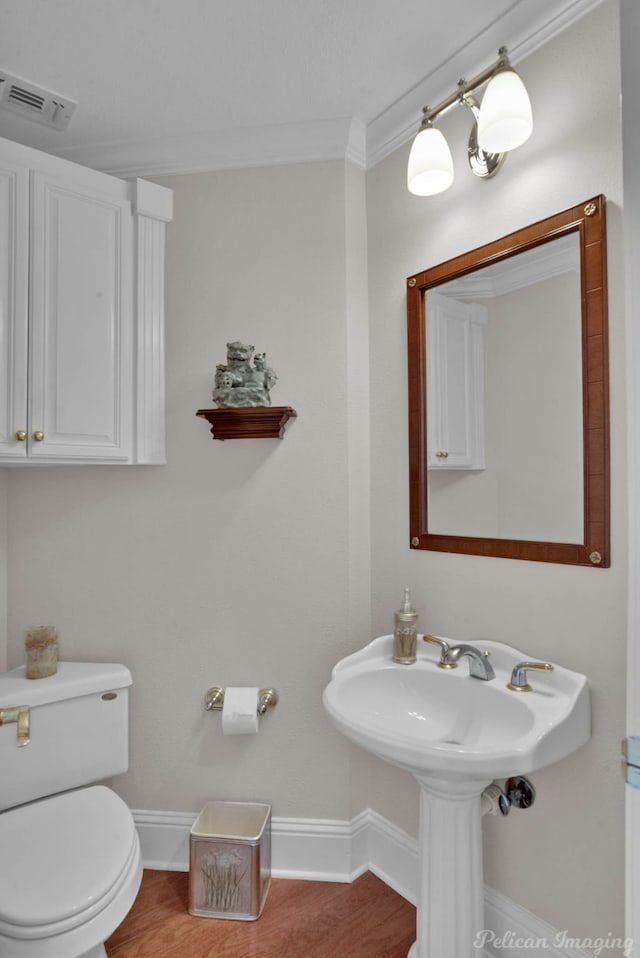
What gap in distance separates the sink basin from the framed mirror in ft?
1.05

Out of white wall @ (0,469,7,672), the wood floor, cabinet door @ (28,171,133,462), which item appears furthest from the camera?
white wall @ (0,469,7,672)

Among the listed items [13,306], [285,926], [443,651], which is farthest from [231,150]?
[285,926]

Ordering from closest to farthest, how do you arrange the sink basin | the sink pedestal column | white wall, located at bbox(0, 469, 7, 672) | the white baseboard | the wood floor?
the sink basin → the sink pedestal column → the wood floor → the white baseboard → white wall, located at bbox(0, 469, 7, 672)

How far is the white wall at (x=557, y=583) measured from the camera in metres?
1.23

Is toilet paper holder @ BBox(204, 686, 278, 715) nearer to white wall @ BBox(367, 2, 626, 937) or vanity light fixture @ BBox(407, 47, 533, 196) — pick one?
white wall @ BBox(367, 2, 626, 937)

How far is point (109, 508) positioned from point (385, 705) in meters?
1.15

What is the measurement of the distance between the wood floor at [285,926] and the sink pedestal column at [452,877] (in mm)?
303

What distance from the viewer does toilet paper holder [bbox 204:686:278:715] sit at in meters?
1.81

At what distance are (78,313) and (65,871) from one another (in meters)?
1.53

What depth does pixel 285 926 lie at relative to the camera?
5.24ft

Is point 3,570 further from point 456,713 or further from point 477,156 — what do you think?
point 477,156

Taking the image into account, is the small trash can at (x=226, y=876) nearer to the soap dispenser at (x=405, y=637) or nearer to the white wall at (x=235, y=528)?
the white wall at (x=235, y=528)

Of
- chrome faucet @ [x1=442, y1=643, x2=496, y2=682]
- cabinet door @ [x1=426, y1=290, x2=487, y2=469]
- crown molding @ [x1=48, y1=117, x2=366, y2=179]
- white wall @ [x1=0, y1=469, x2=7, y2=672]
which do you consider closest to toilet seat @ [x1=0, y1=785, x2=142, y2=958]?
white wall @ [x1=0, y1=469, x2=7, y2=672]

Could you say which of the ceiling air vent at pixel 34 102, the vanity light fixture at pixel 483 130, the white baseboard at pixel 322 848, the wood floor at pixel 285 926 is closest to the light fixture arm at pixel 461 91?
the vanity light fixture at pixel 483 130
